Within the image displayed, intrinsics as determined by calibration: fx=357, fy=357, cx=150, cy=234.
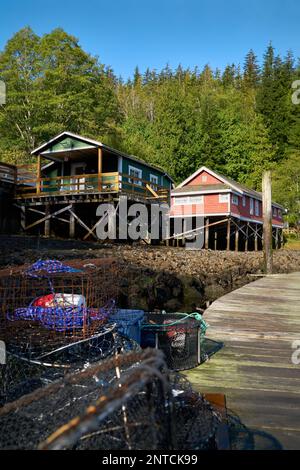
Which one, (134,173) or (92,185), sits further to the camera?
(134,173)

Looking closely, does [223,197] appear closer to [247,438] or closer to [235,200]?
[235,200]

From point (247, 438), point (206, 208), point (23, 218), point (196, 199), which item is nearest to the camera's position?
A: point (247, 438)

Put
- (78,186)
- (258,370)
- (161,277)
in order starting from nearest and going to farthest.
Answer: (258,370) < (161,277) < (78,186)

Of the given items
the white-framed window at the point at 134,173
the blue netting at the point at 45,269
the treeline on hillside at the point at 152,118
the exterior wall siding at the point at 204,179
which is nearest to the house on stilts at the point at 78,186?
the white-framed window at the point at 134,173

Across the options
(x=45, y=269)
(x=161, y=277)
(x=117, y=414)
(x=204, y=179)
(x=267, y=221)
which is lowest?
(x=161, y=277)

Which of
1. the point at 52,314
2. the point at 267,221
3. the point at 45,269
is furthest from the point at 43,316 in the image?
the point at 267,221

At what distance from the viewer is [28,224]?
27031mm

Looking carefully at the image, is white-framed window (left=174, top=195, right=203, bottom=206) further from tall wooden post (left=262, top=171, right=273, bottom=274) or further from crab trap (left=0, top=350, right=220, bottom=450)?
crab trap (left=0, top=350, right=220, bottom=450)

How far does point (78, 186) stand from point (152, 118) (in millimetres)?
62258

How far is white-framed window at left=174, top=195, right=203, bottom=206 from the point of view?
31.2 metres

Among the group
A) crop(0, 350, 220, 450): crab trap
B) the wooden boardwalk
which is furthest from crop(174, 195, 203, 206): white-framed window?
crop(0, 350, 220, 450): crab trap

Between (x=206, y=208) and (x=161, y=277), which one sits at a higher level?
(x=206, y=208)

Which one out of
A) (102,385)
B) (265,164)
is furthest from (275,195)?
(102,385)

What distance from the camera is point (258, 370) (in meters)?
3.89
